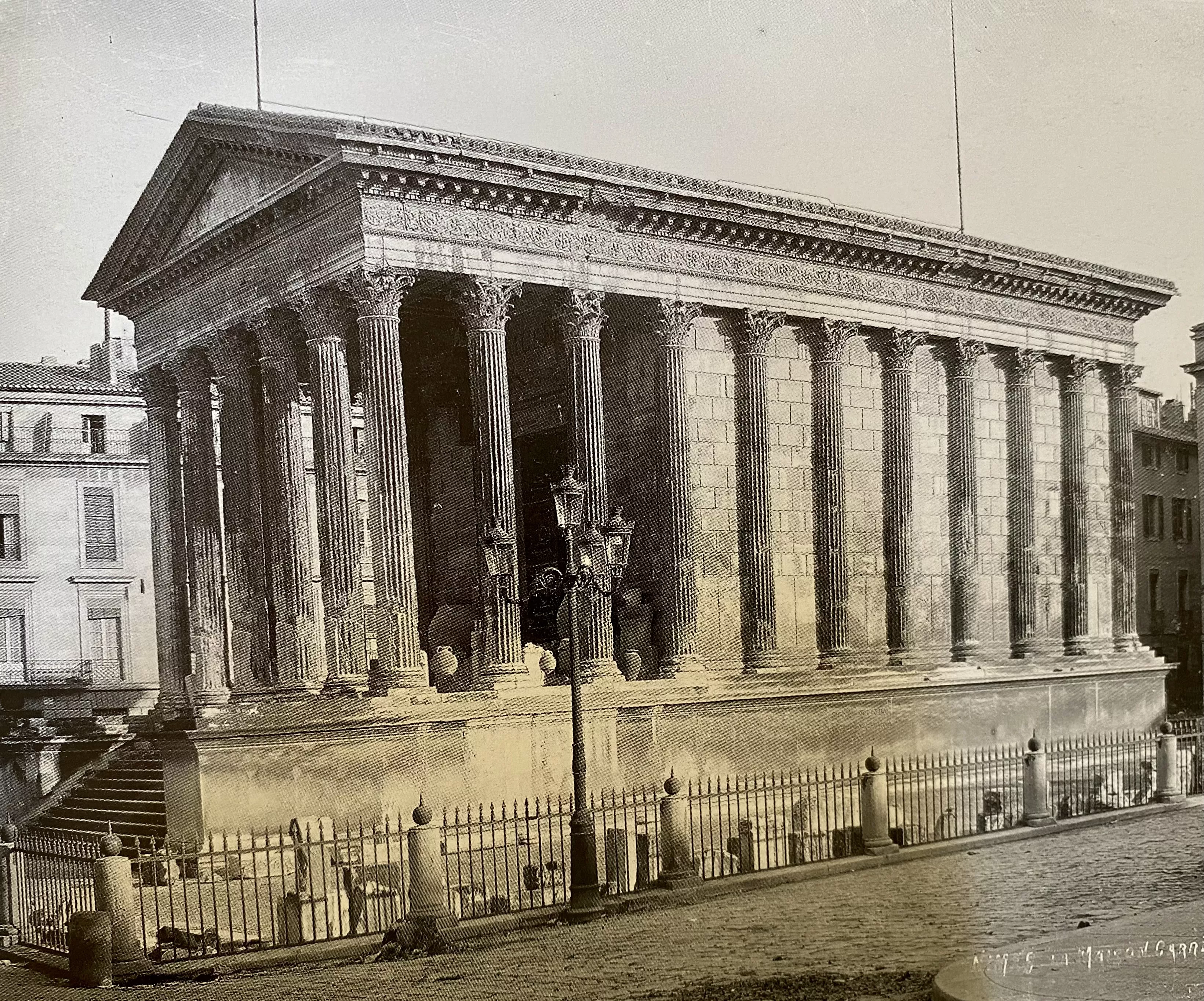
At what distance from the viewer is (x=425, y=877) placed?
13242 mm

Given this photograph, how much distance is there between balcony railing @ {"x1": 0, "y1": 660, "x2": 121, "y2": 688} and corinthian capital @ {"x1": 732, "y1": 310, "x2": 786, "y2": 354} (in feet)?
37.3

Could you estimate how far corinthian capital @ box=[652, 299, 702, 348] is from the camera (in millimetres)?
22219

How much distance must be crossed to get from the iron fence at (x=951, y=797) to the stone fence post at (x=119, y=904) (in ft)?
28.8

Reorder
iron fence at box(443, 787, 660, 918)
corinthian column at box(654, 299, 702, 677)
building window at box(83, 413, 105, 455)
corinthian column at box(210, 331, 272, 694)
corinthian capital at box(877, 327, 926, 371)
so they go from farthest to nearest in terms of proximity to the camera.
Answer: corinthian capital at box(877, 327, 926, 371) → corinthian column at box(210, 331, 272, 694) → corinthian column at box(654, 299, 702, 677) → building window at box(83, 413, 105, 455) → iron fence at box(443, 787, 660, 918)

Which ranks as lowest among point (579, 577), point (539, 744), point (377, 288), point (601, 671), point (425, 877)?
point (425, 877)

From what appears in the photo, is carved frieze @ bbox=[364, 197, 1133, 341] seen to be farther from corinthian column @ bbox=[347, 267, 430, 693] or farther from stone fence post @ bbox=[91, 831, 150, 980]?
stone fence post @ bbox=[91, 831, 150, 980]

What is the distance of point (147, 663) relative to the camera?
75.0ft

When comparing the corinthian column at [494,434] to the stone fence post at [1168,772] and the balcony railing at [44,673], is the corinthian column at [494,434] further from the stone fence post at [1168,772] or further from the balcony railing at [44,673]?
the stone fence post at [1168,772]

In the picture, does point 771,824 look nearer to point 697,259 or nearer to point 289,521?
point 289,521

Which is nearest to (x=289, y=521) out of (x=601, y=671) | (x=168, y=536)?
(x=168, y=536)

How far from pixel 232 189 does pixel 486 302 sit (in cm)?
405

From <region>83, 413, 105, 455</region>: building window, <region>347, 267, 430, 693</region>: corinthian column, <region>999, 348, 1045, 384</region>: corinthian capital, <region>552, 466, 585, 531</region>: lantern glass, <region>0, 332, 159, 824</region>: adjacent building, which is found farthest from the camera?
<region>999, 348, 1045, 384</region>: corinthian capital

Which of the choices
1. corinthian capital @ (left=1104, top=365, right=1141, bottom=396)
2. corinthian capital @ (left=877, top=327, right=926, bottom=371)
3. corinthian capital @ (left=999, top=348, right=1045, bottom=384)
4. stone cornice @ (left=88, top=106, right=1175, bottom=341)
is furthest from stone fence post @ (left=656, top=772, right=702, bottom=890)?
corinthian capital @ (left=1104, top=365, right=1141, bottom=396)

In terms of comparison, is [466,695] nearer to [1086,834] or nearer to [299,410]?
[299,410]
